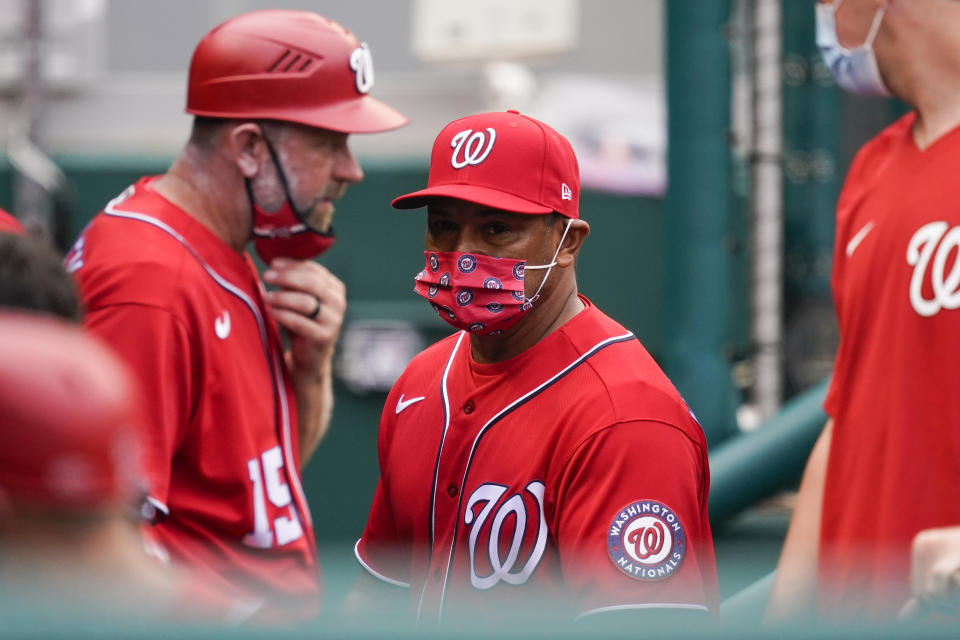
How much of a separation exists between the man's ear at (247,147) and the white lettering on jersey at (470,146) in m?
0.72

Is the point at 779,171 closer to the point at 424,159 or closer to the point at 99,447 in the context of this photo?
the point at 424,159

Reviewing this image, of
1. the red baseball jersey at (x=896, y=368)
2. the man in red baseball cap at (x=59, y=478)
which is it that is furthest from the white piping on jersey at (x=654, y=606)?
the man in red baseball cap at (x=59, y=478)

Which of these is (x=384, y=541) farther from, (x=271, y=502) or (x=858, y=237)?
(x=858, y=237)

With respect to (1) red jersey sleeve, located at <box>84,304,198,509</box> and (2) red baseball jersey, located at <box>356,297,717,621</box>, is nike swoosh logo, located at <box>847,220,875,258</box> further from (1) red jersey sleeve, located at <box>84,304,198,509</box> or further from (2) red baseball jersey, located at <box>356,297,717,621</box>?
(1) red jersey sleeve, located at <box>84,304,198,509</box>

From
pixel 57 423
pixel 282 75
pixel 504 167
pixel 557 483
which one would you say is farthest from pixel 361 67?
pixel 57 423

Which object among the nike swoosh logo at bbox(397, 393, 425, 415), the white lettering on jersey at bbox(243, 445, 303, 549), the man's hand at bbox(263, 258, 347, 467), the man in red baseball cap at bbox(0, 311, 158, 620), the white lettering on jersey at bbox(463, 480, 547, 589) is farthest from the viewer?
the man's hand at bbox(263, 258, 347, 467)

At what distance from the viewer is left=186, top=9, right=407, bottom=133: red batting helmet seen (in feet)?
9.05

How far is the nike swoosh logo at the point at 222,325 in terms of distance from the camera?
8.29 ft

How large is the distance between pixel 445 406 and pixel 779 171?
9.85ft

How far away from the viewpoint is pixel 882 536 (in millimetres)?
2254

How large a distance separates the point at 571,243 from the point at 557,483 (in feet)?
1.72

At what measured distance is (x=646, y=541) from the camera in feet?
6.05

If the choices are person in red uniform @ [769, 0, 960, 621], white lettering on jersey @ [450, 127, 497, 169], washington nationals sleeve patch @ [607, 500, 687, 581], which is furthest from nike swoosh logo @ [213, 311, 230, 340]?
person in red uniform @ [769, 0, 960, 621]

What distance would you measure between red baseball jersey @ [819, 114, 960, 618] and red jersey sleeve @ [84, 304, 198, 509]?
4.21 feet
